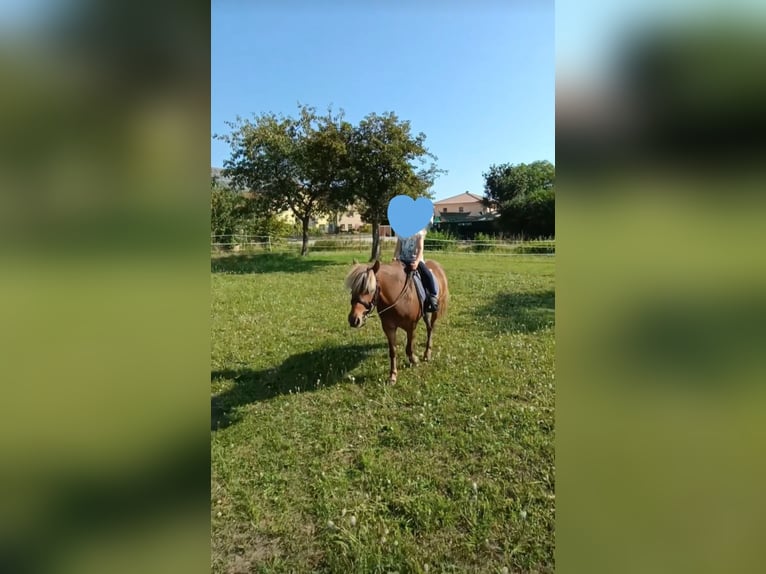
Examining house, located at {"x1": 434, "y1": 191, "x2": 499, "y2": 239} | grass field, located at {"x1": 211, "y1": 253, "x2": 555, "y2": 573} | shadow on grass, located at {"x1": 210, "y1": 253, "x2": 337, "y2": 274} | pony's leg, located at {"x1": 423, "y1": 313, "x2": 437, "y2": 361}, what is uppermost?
house, located at {"x1": 434, "y1": 191, "x2": 499, "y2": 239}

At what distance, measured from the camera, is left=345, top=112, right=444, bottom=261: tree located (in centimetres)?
316

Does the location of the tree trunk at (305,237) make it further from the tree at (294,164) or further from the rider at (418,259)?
the rider at (418,259)

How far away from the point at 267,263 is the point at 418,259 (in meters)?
3.54

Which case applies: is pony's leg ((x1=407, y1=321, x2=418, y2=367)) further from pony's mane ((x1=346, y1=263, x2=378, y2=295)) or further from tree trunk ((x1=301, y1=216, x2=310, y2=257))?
tree trunk ((x1=301, y1=216, x2=310, y2=257))

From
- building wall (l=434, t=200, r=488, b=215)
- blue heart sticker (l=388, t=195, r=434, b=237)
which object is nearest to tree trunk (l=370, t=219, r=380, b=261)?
blue heart sticker (l=388, t=195, r=434, b=237)

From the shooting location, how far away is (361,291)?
4078 millimetres

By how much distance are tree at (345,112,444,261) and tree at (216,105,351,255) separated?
0.59ft

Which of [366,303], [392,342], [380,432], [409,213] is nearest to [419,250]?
[366,303]

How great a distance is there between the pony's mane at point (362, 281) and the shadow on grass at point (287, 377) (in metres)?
1.38

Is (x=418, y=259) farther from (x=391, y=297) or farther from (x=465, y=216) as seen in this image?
(x=465, y=216)
